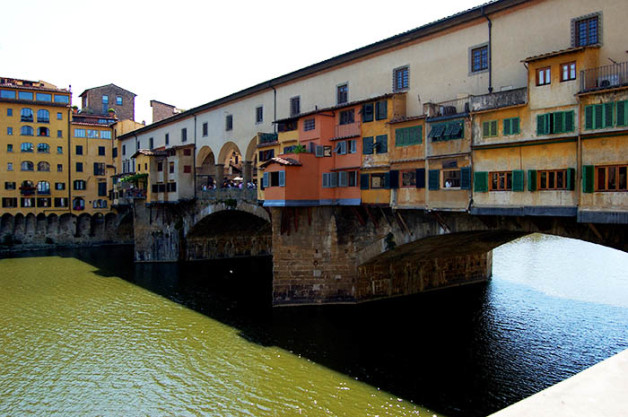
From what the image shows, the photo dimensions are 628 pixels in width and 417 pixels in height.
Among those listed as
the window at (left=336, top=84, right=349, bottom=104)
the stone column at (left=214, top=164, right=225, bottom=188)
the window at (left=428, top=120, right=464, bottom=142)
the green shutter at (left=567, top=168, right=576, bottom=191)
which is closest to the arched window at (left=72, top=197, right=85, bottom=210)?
the stone column at (left=214, top=164, right=225, bottom=188)

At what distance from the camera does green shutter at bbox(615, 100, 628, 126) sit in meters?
14.6

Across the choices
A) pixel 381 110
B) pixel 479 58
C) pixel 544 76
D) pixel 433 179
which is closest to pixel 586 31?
pixel 544 76

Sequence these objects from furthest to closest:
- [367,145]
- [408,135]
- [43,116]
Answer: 1. [43,116]
2. [367,145]
3. [408,135]

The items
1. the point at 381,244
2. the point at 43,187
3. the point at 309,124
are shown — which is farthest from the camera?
the point at 43,187

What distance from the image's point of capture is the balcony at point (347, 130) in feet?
81.6

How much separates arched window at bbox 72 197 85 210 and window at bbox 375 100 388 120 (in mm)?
51873

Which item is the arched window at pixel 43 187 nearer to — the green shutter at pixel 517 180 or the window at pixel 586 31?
the green shutter at pixel 517 180

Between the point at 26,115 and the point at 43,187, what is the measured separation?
9.54 m

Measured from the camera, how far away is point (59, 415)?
52.6 ft

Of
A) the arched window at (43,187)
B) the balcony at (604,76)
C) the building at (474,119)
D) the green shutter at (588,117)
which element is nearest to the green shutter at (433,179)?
the building at (474,119)

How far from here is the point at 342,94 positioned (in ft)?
90.5

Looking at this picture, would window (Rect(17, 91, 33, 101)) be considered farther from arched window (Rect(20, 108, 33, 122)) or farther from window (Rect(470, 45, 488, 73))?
window (Rect(470, 45, 488, 73))

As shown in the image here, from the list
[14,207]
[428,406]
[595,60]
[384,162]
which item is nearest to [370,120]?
[384,162]

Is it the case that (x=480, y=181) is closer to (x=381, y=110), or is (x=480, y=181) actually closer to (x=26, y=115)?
(x=381, y=110)
